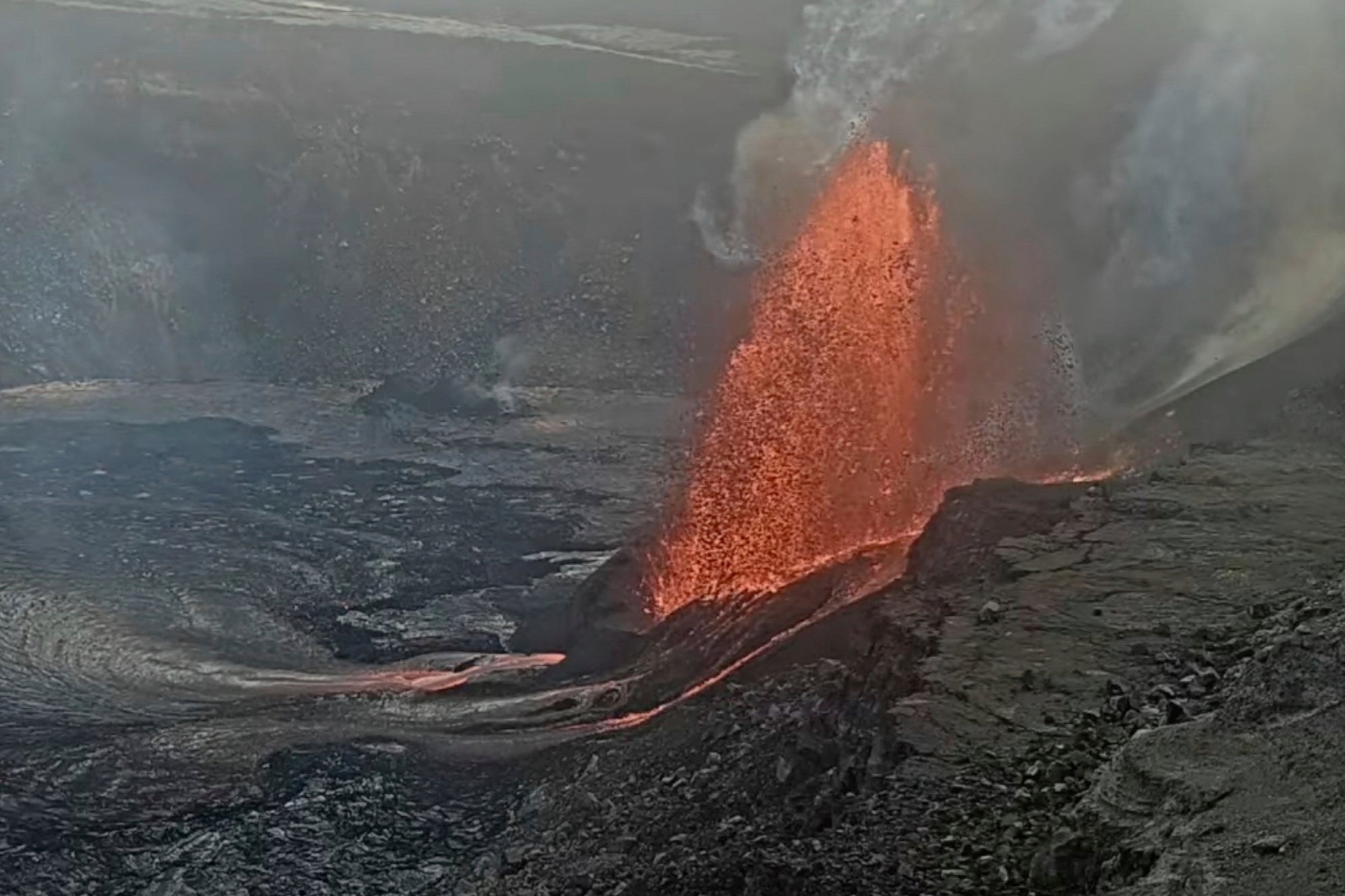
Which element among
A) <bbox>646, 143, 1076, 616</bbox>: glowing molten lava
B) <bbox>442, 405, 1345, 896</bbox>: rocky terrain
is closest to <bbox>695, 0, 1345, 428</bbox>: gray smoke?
<bbox>646, 143, 1076, 616</bbox>: glowing molten lava

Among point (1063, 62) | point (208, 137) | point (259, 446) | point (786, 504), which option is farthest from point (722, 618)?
point (208, 137)

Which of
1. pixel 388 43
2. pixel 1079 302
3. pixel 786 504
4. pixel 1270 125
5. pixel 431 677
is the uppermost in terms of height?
pixel 388 43

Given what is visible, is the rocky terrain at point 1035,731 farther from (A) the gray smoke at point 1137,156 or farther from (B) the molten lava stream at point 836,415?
(A) the gray smoke at point 1137,156

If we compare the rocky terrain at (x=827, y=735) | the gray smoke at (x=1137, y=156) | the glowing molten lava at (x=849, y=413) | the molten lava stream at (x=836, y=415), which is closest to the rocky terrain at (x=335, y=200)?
the gray smoke at (x=1137, y=156)

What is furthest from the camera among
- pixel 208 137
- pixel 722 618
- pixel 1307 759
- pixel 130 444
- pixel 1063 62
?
pixel 208 137

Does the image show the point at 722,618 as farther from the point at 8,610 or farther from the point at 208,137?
the point at 208,137

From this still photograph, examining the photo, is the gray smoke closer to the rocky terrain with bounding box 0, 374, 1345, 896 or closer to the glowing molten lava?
the glowing molten lava
